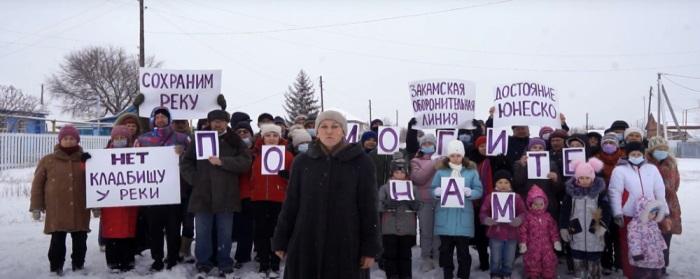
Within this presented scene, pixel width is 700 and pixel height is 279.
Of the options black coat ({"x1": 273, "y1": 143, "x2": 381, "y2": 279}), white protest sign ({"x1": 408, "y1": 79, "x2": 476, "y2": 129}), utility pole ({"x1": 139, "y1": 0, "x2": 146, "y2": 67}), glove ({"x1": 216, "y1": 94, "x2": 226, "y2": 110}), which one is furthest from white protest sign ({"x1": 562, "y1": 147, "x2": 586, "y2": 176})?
utility pole ({"x1": 139, "y1": 0, "x2": 146, "y2": 67})

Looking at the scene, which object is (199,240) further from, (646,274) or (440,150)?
(646,274)

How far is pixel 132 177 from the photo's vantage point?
660 centimetres

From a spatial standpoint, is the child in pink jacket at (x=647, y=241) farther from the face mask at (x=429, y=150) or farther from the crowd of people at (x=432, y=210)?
the face mask at (x=429, y=150)

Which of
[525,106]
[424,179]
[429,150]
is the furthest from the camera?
[525,106]

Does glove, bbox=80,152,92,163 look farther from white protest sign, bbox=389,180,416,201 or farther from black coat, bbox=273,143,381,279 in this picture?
white protest sign, bbox=389,180,416,201

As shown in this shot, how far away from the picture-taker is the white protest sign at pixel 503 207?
20.3 ft

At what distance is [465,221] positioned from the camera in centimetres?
637

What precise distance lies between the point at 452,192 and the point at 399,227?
77 centimetres

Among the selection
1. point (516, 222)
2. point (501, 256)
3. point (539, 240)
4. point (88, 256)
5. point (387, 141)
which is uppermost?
point (387, 141)

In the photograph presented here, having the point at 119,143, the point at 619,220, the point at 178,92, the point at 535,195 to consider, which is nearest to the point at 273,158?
the point at 178,92

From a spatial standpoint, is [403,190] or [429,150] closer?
[403,190]

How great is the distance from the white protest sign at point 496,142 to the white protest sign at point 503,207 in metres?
0.74

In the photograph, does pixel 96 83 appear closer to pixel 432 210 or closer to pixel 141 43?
pixel 141 43

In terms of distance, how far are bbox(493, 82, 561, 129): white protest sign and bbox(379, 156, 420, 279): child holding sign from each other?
2216 mm
